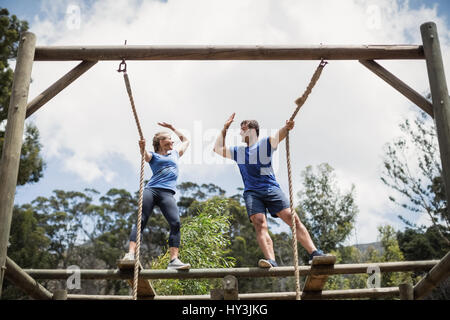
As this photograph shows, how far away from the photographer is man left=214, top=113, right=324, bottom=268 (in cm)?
357

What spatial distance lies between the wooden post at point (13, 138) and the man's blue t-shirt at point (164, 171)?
4.75 ft

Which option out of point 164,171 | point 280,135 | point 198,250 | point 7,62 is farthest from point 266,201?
point 7,62

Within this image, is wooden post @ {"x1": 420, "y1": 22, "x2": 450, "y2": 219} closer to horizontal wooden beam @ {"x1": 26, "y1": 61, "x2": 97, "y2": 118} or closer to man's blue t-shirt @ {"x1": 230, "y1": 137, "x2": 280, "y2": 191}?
man's blue t-shirt @ {"x1": 230, "y1": 137, "x2": 280, "y2": 191}

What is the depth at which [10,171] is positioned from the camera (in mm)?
2770

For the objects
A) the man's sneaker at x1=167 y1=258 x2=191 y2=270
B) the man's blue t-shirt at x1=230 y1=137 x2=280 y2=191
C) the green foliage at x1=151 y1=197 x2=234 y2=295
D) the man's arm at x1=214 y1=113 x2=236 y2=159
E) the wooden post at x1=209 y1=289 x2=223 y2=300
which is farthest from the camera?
the green foliage at x1=151 y1=197 x2=234 y2=295

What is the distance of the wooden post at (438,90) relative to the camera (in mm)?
2840

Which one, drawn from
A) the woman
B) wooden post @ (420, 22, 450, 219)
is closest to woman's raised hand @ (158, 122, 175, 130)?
the woman

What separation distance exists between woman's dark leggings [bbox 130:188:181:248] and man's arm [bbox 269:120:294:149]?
1.17m

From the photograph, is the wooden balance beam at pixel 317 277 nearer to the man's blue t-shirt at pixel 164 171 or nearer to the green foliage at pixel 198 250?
the man's blue t-shirt at pixel 164 171

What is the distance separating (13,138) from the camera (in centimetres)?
285

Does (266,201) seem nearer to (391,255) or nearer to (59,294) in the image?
(59,294)
